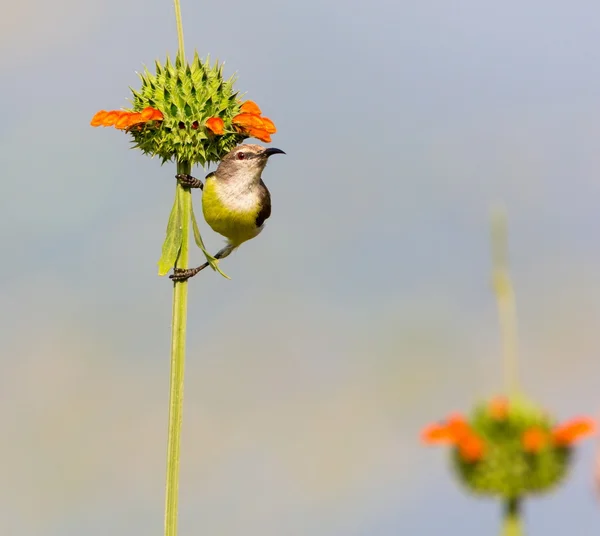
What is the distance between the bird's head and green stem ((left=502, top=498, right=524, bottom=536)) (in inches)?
199

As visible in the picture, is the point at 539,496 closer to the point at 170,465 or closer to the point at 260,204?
the point at 170,465

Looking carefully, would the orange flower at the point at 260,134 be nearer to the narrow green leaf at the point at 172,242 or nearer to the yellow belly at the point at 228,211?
the narrow green leaf at the point at 172,242

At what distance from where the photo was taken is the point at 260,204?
9227mm

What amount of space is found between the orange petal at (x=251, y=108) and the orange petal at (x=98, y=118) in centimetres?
113

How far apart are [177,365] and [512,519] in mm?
3453

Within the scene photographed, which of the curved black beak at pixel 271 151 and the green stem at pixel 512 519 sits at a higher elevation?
the curved black beak at pixel 271 151

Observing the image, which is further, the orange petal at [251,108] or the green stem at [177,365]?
the orange petal at [251,108]

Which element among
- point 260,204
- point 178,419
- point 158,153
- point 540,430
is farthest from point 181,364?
point 540,430

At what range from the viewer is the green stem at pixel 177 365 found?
22.4 feet

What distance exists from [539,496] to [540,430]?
338 millimetres

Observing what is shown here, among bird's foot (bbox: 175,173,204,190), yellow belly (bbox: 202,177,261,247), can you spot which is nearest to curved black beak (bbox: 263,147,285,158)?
yellow belly (bbox: 202,177,261,247)

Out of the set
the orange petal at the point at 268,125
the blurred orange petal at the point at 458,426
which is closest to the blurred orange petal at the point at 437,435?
the blurred orange petal at the point at 458,426

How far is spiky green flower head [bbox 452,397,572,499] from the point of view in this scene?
185 inches

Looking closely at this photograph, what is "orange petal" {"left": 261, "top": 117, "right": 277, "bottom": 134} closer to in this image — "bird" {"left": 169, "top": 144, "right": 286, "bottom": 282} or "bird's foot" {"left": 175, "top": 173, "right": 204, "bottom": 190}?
"bird's foot" {"left": 175, "top": 173, "right": 204, "bottom": 190}
